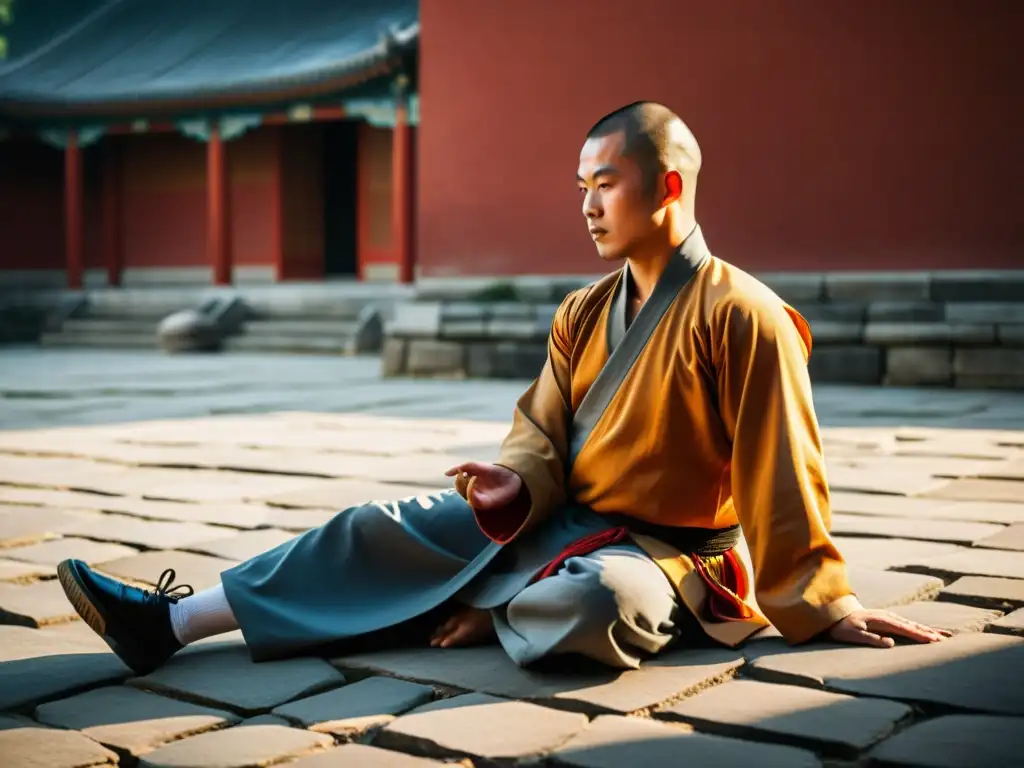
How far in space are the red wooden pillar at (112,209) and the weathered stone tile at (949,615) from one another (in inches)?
696

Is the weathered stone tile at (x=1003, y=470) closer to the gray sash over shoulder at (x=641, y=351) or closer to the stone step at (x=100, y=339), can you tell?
the gray sash over shoulder at (x=641, y=351)

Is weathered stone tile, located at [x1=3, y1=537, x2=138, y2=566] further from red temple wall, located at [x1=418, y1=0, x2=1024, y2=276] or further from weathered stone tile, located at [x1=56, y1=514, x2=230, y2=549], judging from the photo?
red temple wall, located at [x1=418, y1=0, x2=1024, y2=276]

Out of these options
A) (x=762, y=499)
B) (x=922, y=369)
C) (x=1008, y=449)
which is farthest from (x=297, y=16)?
(x=762, y=499)

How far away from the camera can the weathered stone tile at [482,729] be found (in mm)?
1790

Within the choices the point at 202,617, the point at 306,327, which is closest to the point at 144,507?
the point at 202,617

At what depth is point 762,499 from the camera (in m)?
2.17

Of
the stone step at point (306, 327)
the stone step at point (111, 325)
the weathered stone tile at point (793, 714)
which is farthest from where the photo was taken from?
the stone step at point (111, 325)

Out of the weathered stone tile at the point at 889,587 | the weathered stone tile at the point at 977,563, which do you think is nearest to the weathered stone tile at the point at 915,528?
the weathered stone tile at the point at 977,563

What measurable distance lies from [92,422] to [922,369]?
205 inches

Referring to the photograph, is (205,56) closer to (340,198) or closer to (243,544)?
(340,198)

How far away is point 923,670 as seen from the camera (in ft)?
6.90

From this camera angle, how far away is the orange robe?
217 cm

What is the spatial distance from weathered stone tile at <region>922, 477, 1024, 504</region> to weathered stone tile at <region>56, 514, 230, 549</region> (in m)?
2.31

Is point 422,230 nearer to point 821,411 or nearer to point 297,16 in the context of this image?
point 821,411
